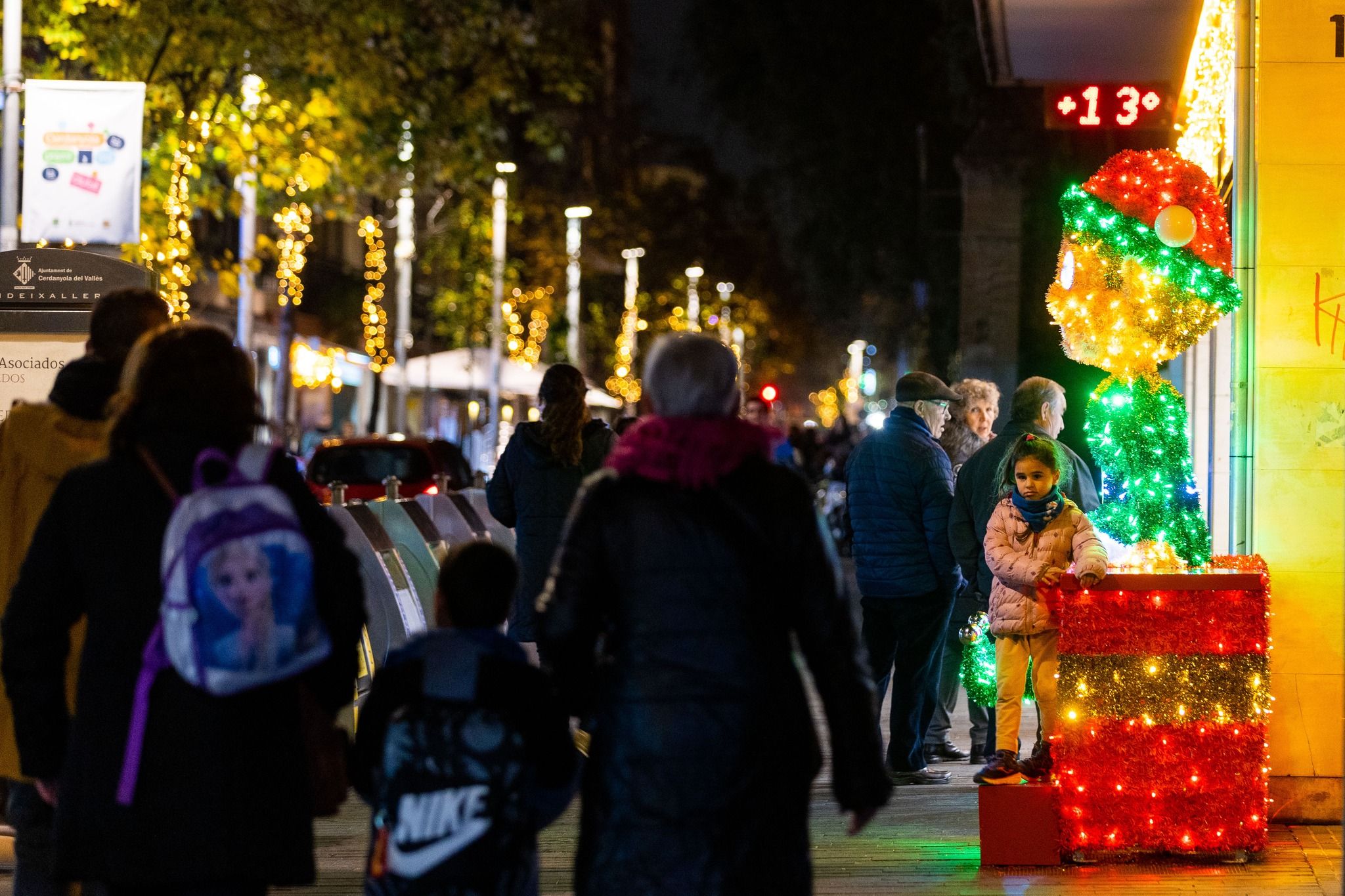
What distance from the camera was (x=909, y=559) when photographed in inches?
381

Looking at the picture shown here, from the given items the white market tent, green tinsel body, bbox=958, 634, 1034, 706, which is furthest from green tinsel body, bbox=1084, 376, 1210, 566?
the white market tent

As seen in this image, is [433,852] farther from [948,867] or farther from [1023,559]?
[1023,559]

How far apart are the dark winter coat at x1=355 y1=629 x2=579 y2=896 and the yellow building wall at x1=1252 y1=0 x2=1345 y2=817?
4.49m

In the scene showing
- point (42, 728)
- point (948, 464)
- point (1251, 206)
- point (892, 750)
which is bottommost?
point (892, 750)

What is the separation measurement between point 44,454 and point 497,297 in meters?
38.0

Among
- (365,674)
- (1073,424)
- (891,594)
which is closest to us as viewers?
(891,594)

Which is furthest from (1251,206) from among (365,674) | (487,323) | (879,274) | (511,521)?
(487,323)

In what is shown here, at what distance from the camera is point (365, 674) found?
10484 mm

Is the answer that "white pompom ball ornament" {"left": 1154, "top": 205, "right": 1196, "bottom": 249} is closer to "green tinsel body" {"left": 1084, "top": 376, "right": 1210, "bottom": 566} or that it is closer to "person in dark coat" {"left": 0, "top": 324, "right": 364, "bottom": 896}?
"green tinsel body" {"left": 1084, "top": 376, "right": 1210, "bottom": 566}

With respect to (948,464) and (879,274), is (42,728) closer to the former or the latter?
(948,464)

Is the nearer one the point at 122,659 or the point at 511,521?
the point at 122,659

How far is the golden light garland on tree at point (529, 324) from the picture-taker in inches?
1906

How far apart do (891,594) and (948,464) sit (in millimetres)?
737

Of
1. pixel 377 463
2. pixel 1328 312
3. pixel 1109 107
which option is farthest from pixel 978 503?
pixel 377 463
